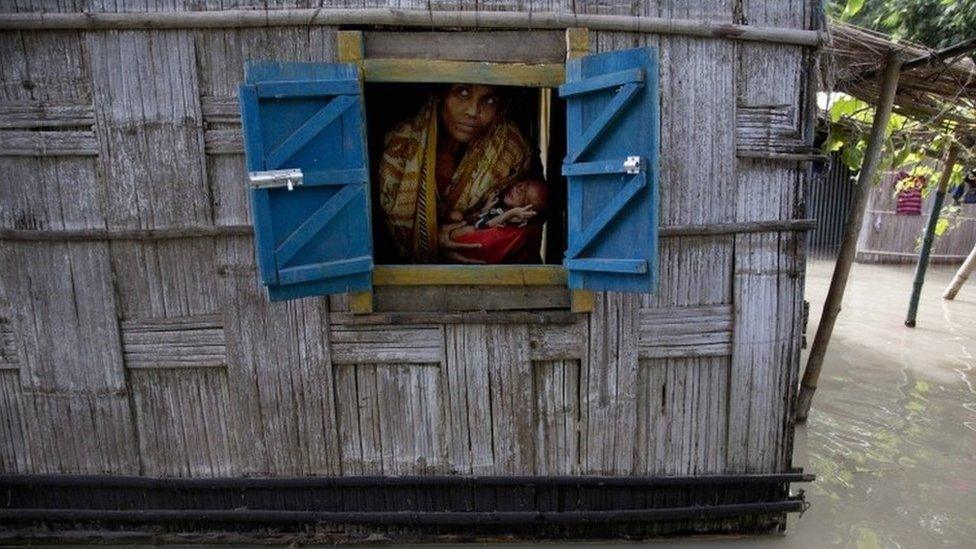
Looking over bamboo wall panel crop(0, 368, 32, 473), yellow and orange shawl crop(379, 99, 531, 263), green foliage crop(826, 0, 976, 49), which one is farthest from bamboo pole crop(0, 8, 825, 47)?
green foliage crop(826, 0, 976, 49)

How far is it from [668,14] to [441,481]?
2.76 meters

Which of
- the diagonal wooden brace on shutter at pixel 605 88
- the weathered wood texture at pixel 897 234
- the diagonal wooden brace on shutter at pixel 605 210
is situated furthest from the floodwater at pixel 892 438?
the weathered wood texture at pixel 897 234

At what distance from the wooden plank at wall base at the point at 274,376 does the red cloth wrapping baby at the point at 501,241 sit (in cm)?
91

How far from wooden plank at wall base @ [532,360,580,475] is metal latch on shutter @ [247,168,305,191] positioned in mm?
1575

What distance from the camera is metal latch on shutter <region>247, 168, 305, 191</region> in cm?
258

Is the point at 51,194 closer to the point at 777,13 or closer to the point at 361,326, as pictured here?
the point at 361,326

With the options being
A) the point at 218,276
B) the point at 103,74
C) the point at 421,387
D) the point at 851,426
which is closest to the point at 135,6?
the point at 103,74

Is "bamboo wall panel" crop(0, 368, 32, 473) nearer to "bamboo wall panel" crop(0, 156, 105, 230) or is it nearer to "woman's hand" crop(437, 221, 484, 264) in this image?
"bamboo wall panel" crop(0, 156, 105, 230)

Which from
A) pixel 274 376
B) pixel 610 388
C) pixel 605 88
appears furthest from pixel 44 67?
pixel 610 388

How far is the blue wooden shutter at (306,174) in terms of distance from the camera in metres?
2.61

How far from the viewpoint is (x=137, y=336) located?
129 inches

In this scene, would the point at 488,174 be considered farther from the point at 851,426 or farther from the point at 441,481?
the point at 851,426

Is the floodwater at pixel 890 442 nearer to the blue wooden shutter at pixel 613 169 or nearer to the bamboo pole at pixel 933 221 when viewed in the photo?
the bamboo pole at pixel 933 221

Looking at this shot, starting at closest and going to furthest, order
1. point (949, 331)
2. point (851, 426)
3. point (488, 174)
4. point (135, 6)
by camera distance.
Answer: point (135, 6) → point (488, 174) → point (851, 426) → point (949, 331)
